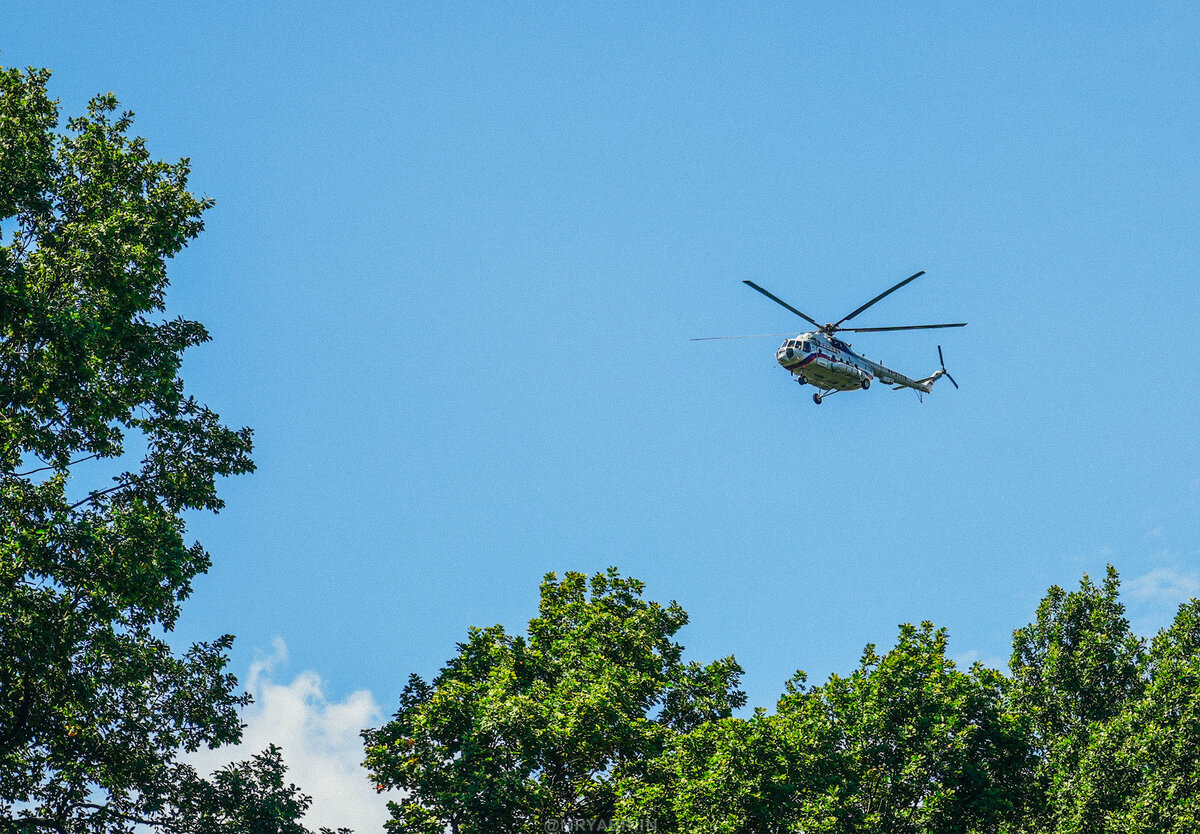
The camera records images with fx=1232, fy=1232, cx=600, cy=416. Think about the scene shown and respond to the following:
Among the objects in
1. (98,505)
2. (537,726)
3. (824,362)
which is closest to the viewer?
(98,505)

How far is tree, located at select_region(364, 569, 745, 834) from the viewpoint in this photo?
34.1 meters

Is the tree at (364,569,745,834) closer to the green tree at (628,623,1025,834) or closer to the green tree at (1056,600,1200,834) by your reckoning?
the green tree at (628,623,1025,834)

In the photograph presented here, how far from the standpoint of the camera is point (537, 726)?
34.9 meters

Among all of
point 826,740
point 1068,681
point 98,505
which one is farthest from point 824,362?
point 98,505

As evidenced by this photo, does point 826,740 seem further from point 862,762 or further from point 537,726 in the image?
point 537,726

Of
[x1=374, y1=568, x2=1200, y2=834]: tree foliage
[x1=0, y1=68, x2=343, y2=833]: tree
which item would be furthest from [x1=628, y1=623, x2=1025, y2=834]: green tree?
[x1=0, y1=68, x2=343, y2=833]: tree

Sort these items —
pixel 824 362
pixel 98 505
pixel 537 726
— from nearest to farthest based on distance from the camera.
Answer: pixel 98 505
pixel 537 726
pixel 824 362

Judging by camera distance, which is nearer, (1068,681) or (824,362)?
(1068,681)

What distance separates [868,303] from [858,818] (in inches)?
878

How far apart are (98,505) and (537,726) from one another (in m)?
14.0

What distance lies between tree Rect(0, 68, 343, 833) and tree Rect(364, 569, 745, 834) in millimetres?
6617

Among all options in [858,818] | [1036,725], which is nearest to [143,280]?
[858,818]

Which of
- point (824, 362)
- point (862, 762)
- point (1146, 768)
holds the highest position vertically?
point (824, 362)

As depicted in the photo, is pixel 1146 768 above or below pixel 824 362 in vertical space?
below
